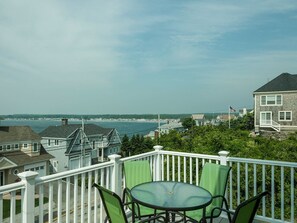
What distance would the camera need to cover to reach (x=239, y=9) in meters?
9.03

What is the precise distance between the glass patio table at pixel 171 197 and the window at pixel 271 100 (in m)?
27.2

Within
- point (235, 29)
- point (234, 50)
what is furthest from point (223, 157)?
point (234, 50)

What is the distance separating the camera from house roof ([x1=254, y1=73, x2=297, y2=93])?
26212 mm

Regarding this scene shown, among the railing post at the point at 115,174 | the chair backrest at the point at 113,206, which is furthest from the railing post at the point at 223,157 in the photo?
the chair backrest at the point at 113,206

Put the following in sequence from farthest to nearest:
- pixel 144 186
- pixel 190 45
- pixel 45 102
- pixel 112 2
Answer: pixel 45 102 → pixel 190 45 → pixel 112 2 → pixel 144 186

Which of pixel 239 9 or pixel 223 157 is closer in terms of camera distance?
pixel 223 157

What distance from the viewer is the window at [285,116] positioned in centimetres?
2641

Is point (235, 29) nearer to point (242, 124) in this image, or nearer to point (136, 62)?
point (136, 62)

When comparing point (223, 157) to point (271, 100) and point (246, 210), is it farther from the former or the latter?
point (271, 100)

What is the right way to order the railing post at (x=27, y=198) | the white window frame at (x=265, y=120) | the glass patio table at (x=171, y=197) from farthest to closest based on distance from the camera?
the white window frame at (x=265, y=120) < the glass patio table at (x=171, y=197) < the railing post at (x=27, y=198)

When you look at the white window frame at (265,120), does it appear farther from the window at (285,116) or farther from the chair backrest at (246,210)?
the chair backrest at (246,210)

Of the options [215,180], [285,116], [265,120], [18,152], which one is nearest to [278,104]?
[285,116]

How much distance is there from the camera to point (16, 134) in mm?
24125

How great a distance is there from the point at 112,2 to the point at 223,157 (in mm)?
6187
